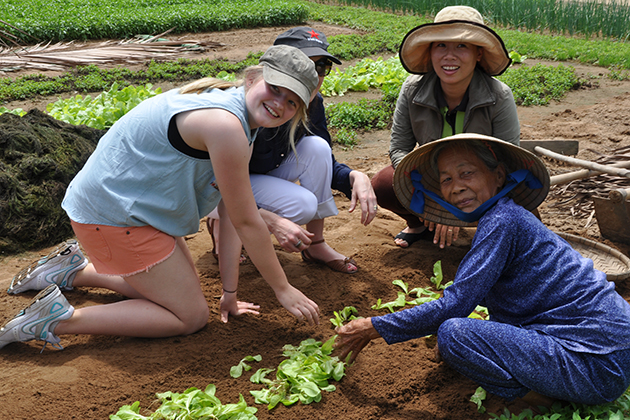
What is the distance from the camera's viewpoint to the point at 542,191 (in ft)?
7.52

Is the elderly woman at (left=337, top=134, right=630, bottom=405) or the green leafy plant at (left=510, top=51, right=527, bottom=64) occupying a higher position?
the elderly woman at (left=337, top=134, right=630, bottom=405)

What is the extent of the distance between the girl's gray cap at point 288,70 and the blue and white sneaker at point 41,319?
1387 mm

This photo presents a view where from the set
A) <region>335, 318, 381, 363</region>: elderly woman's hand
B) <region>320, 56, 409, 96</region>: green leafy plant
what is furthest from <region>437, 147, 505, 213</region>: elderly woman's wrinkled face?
<region>320, 56, 409, 96</region>: green leafy plant

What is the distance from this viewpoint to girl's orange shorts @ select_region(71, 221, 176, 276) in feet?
8.05

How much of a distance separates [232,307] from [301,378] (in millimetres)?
679

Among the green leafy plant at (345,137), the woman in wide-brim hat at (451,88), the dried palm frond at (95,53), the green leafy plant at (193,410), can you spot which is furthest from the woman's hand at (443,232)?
the dried palm frond at (95,53)

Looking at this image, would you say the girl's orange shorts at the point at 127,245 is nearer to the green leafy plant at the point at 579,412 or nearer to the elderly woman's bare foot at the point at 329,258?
the elderly woman's bare foot at the point at 329,258

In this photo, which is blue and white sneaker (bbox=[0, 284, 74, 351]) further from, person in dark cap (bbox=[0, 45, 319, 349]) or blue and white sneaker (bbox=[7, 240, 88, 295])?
blue and white sneaker (bbox=[7, 240, 88, 295])

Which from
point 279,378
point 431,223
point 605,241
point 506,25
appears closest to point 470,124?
point 431,223

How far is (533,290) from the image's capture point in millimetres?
2008

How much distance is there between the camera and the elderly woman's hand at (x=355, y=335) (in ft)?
6.90

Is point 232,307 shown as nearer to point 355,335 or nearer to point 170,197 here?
point 170,197

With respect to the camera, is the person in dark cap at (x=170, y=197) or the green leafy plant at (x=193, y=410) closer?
the green leafy plant at (x=193, y=410)

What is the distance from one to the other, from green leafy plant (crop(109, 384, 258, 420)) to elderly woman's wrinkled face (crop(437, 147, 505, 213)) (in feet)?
3.80
